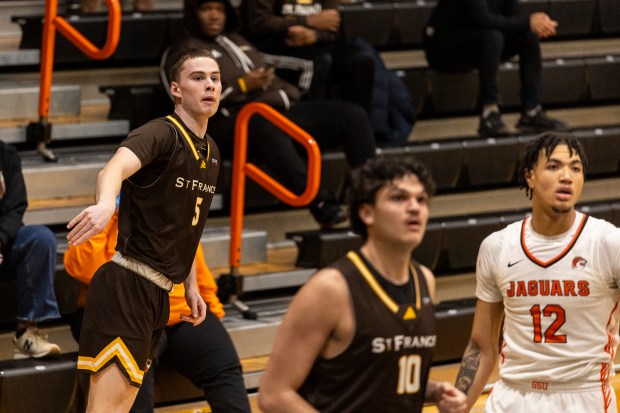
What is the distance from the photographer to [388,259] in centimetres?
273

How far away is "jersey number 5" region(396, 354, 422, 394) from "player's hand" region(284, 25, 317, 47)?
152 inches

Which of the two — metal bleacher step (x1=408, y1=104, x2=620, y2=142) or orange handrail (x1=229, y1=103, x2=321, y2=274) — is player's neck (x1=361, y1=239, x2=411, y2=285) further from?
metal bleacher step (x1=408, y1=104, x2=620, y2=142)

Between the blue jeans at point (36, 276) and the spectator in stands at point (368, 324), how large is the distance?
2197 mm

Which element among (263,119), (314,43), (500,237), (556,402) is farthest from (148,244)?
(314,43)

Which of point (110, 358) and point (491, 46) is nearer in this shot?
point (110, 358)

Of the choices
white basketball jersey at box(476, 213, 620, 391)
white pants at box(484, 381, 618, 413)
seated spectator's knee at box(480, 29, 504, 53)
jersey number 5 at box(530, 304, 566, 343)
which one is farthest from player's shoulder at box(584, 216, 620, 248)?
seated spectator's knee at box(480, 29, 504, 53)

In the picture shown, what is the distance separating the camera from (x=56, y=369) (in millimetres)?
4602

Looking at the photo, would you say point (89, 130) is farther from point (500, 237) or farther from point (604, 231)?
point (604, 231)

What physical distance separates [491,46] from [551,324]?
3.50 meters

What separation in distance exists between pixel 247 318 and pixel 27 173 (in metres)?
1.27

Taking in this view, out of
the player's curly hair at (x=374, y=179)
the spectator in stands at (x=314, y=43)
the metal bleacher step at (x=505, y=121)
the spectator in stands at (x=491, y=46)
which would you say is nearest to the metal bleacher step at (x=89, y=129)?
the spectator in stands at (x=314, y=43)

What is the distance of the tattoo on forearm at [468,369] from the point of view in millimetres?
3678

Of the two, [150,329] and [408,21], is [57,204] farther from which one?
[408,21]

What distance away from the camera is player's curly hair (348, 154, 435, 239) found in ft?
9.00
